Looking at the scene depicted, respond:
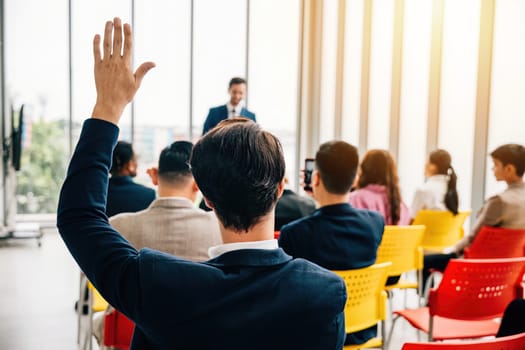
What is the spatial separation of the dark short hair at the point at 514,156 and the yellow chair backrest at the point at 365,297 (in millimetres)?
1912

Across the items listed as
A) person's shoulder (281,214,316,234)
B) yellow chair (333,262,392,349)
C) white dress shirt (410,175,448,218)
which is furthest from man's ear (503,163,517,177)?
person's shoulder (281,214,316,234)

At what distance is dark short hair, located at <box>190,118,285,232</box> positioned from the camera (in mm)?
976

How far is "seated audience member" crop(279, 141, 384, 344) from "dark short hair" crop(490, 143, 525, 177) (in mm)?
1697

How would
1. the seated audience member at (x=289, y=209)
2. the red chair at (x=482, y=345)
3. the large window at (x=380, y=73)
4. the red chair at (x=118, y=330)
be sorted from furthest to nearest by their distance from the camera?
1. the large window at (x=380, y=73)
2. the seated audience member at (x=289, y=209)
3. the red chair at (x=118, y=330)
4. the red chair at (x=482, y=345)

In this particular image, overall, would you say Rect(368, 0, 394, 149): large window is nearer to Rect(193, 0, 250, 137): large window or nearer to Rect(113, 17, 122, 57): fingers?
Rect(193, 0, 250, 137): large window

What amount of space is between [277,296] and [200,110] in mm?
7726

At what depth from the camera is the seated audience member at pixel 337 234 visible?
2244mm

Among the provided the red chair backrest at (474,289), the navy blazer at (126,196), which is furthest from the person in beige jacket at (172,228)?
the navy blazer at (126,196)

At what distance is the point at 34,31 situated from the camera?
771cm

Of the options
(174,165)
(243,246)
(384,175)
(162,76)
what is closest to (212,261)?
(243,246)

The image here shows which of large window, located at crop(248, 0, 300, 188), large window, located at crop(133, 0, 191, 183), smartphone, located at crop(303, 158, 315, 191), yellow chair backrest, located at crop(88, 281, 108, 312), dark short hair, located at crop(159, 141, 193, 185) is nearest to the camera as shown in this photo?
dark short hair, located at crop(159, 141, 193, 185)

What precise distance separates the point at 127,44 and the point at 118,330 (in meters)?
1.38

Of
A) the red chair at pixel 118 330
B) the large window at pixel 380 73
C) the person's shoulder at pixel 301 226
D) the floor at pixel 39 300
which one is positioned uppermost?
the large window at pixel 380 73

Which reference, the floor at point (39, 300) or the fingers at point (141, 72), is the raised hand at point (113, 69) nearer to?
the fingers at point (141, 72)
